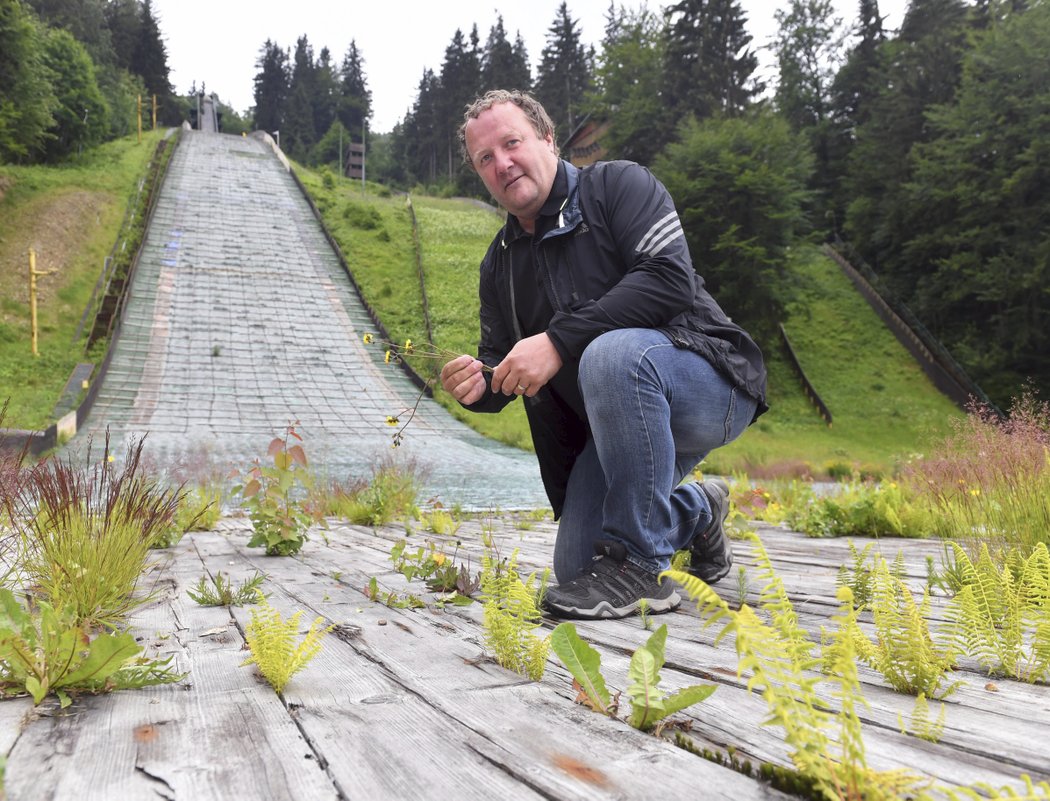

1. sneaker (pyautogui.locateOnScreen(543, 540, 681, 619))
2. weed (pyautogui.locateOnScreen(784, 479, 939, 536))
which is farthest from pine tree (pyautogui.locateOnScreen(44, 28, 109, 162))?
sneaker (pyautogui.locateOnScreen(543, 540, 681, 619))

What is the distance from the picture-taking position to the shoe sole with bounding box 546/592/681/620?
2219 mm

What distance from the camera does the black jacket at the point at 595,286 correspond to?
2486mm

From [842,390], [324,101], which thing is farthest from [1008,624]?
[324,101]

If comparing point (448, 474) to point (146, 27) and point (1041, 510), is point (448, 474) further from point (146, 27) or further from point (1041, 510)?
point (146, 27)

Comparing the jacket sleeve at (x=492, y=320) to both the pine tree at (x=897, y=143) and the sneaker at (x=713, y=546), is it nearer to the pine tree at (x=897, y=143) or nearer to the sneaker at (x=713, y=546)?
the sneaker at (x=713, y=546)

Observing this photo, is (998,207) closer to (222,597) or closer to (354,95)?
(222,597)

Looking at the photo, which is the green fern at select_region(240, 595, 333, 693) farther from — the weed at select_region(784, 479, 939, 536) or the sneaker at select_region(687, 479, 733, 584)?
the weed at select_region(784, 479, 939, 536)

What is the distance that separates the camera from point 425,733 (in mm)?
1255

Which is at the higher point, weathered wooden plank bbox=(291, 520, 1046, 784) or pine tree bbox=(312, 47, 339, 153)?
pine tree bbox=(312, 47, 339, 153)

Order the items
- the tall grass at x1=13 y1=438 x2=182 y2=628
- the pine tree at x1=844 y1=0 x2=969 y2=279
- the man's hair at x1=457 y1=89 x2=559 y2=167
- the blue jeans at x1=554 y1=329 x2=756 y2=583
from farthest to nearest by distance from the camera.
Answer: the pine tree at x1=844 y1=0 x2=969 y2=279 < the man's hair at x1=457 y1=89 x2=559 y2=167 < the blue jeans at x1=554 y1=329 x2=756 y2=583 < the tall grass at x1=13 y1=438 x2=182 y2=628

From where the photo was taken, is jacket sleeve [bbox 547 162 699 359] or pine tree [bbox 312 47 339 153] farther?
pine tree [bbox 312 47 339 153]

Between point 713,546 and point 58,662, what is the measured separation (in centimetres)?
222

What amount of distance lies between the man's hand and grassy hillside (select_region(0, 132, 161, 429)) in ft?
37.4

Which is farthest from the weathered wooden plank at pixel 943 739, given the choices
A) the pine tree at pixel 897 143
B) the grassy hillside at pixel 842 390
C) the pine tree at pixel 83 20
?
the pine tree at pixel 83 20
